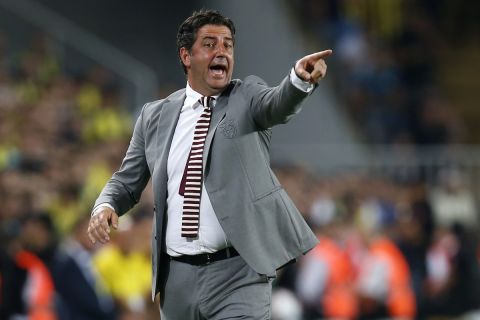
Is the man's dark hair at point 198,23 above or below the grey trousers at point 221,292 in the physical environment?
above

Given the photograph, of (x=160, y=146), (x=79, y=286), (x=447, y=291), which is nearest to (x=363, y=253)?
(x=447, y=291)

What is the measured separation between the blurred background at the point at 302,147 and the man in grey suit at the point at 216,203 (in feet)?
12.9

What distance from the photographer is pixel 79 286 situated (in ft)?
30.6

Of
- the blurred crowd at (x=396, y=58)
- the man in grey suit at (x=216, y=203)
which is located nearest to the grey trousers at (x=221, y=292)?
the man in grey suit at (x=216, y=203)

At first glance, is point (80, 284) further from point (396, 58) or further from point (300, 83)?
point (396, 58)

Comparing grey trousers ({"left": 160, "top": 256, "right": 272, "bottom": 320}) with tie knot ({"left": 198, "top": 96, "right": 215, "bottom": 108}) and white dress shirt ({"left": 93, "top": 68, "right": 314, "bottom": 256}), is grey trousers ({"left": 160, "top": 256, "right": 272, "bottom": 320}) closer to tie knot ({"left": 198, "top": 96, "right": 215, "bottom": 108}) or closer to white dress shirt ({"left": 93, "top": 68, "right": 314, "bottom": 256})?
white dress shirt ({"left": 93, "top": 68, "right": 314, "bottom": 256})

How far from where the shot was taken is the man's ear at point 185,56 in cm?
557

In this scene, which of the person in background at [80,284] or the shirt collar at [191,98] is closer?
the shirt collar at [191,98]

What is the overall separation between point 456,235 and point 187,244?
834cm

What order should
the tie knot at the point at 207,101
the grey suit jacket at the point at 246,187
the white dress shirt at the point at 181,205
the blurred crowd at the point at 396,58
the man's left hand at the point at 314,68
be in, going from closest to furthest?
the man's left hand at the point at 314,68 → the grey suit jacket at the point at 246,187 → the white dress shirt at the point at 181,205 → the tie knot at the point at 207,101 → the blurred crowd at the point at 396,58

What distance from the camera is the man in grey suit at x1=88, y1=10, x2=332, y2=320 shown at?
5.30 m

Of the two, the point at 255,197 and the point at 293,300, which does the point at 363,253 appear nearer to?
the point at 293,300

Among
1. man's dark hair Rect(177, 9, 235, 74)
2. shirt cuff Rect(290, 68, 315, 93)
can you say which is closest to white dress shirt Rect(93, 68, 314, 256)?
man's dark hair Rect(177, 9, 235, 74)

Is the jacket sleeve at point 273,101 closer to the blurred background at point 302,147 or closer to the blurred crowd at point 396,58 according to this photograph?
the blurred background at point 302,147
